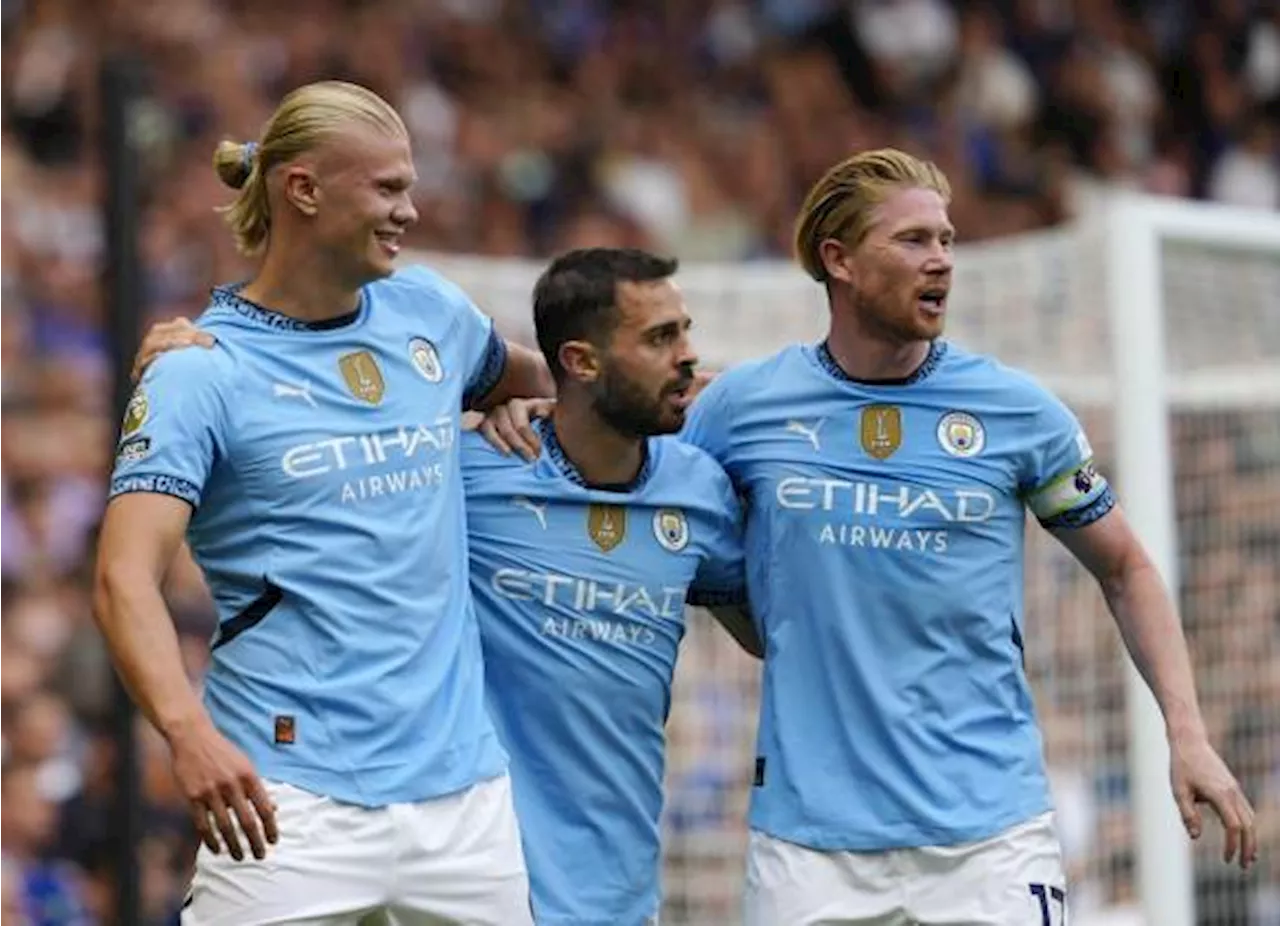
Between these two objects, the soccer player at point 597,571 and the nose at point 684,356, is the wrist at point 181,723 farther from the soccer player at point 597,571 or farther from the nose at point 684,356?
the nose at point 684,356

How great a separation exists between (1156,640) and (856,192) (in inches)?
42.6

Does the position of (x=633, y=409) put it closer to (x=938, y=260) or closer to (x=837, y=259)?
(x=837, y=259)

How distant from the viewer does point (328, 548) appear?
5969 mm

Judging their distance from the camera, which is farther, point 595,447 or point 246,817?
point 595,447

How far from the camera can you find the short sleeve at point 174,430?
5.80 meters

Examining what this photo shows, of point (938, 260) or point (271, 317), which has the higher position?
point (938, 260)

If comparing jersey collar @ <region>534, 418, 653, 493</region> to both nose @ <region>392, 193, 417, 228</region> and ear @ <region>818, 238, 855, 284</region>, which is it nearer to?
ear @ <region>818, 238, 855, 284</region>

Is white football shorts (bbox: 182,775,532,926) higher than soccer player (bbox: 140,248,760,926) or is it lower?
lower

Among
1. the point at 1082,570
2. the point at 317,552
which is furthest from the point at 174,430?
the point at 1082,570

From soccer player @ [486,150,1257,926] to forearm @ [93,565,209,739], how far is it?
1.13 meters

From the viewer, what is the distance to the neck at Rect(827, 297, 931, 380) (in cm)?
658

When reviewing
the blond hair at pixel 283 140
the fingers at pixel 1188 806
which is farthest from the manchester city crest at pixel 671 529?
the fingers at pixel 1188 806

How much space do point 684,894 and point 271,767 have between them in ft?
14.2

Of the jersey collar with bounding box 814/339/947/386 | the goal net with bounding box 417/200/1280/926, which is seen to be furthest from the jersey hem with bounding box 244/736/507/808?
the goal net with bounding box 417/200/1280/926
